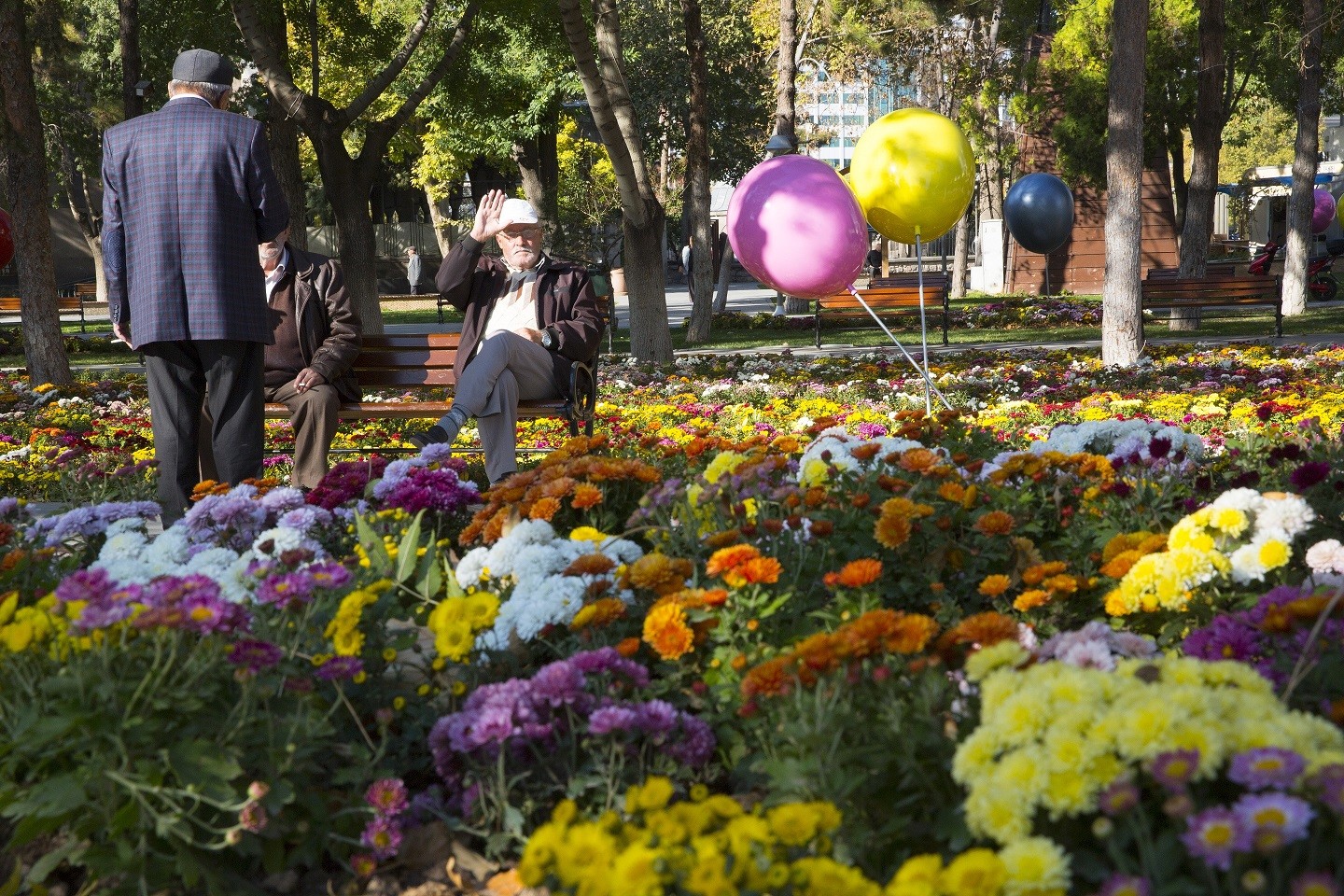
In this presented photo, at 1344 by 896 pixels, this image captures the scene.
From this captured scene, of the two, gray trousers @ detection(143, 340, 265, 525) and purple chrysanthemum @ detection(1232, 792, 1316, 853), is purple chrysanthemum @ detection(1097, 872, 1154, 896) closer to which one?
purple chrysanthemum @ detection(1232, 792, 1316, 853)

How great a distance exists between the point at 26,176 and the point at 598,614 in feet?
33.8

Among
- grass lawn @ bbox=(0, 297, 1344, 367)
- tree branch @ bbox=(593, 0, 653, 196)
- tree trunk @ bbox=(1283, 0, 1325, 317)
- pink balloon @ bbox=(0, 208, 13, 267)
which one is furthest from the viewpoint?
tree trunk @ bbox=(1283, 0, 1325, 317)

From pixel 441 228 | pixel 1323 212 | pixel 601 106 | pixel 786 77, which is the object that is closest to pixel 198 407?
pixel 601 106

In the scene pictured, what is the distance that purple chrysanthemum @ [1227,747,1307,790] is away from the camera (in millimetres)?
1777

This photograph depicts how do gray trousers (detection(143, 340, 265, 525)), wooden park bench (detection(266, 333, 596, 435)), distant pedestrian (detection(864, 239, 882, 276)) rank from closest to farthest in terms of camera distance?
gray trousers (detection(143, 340, 265, 525))
wooden park bench (detection(266, 333, 596, 435))
distant pedestrian (detection(864, 239, 882, 276))

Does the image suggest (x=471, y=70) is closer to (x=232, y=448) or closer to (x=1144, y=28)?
(x=1144, y=28)

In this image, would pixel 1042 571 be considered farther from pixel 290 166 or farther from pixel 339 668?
pixel 290 166

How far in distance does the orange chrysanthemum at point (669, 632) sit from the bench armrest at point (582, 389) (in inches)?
134

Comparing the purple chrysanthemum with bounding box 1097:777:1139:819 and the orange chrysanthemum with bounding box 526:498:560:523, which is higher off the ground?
the orange chrysanthemum with bounding box 526:498:560:523

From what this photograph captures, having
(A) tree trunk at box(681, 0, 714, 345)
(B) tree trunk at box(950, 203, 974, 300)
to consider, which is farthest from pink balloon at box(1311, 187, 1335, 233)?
(A) tree trunk at box(681, 0, 714, 345)

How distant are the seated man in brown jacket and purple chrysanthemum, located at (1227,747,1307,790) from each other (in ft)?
15.7

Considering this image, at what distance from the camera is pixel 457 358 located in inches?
252

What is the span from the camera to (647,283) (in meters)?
13.2

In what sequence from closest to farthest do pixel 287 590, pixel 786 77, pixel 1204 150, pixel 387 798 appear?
pixel 387 798 < pixel 287 590 < pixel 1204 150 < pixel 786 77
